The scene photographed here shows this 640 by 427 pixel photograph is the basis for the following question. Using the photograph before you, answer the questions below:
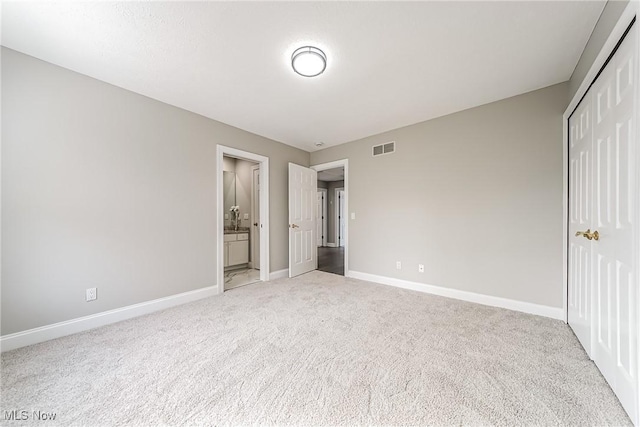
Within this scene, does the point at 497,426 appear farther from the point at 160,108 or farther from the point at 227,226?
the point at 227,226

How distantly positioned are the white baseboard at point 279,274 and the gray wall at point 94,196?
1.04m

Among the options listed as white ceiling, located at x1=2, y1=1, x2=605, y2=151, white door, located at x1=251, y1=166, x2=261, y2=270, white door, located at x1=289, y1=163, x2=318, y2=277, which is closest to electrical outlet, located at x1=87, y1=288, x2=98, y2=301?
white ceiling, located at x1=2, y1=1, x2=605, y2=151

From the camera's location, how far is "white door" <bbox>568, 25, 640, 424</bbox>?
1188mm

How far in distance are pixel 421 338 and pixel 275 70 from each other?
2768 millimetres

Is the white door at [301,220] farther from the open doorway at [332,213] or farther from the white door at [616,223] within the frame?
the white door at [616,223]

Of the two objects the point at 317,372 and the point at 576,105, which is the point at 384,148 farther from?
the point at 317,372

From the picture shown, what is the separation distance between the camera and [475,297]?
2.87m

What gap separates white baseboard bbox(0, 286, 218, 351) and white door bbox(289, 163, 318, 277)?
168cm

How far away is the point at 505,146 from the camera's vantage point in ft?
8.87

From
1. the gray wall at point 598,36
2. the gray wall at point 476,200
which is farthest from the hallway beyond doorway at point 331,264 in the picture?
the gray wall at point 598,36

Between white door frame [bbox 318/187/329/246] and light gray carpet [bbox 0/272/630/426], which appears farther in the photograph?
white door frame [bbox 318/187/329/246]

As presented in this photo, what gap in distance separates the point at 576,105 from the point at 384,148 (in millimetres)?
2104

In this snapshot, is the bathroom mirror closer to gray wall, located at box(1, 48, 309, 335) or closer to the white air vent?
gray wall, located at box(1, 48, 309, 335)

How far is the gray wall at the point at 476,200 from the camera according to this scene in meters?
2.46
